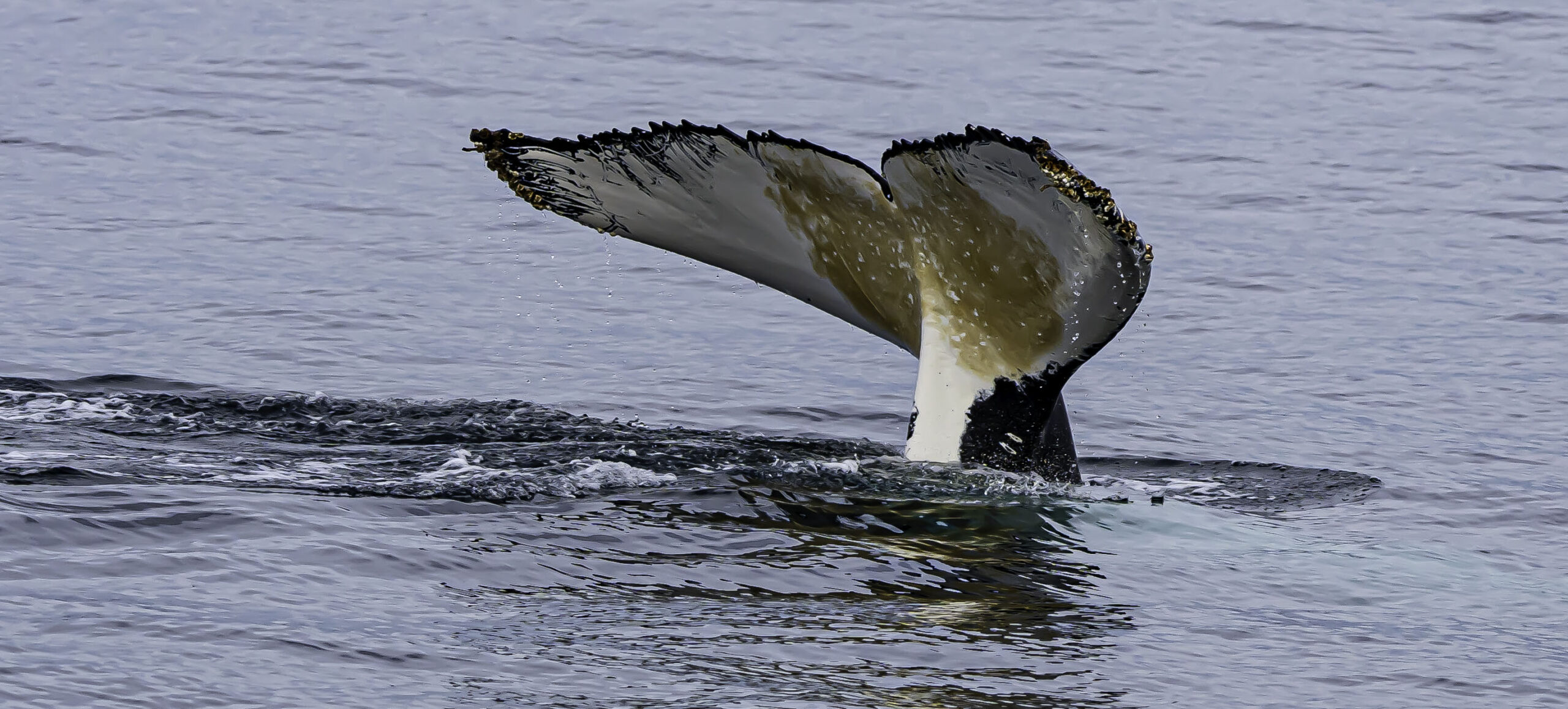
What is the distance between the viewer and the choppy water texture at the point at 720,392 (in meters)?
5.92

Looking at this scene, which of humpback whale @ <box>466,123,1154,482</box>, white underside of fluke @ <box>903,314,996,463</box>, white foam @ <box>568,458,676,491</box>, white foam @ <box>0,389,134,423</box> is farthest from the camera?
white foam @ <box>0,389,134,423</box>

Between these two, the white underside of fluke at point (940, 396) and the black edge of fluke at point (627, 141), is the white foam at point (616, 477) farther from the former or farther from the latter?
the black edge of fluke at point (627, 141)

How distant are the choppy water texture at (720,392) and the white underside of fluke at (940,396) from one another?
11 cm

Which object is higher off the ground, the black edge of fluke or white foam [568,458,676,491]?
the black edge of fluke

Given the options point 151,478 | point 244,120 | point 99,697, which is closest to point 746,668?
point 99,697

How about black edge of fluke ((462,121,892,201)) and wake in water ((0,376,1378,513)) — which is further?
wake in water ((0,376,1378,513))

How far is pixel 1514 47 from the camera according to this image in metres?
21.4

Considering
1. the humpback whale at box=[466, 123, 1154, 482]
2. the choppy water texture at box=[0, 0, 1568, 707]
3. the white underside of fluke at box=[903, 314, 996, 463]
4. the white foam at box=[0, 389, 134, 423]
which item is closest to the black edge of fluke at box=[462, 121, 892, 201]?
the humpback whale at box=[466, 123, 1154, 482]

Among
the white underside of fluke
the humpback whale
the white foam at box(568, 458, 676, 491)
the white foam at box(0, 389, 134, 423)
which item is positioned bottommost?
the white foam at box(0, 389, 134, 423)

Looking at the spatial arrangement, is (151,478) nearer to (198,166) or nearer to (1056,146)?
(198,166)

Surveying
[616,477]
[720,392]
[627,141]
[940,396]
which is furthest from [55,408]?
[940,396]

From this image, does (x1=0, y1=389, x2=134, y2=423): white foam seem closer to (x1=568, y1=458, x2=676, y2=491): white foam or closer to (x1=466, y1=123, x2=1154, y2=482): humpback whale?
(x1=568, y1=458, x2=676, y2=491): white foam

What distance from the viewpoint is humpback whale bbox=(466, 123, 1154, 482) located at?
6.24m

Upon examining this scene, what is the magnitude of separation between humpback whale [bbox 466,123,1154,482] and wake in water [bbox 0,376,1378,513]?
56 centimetres
